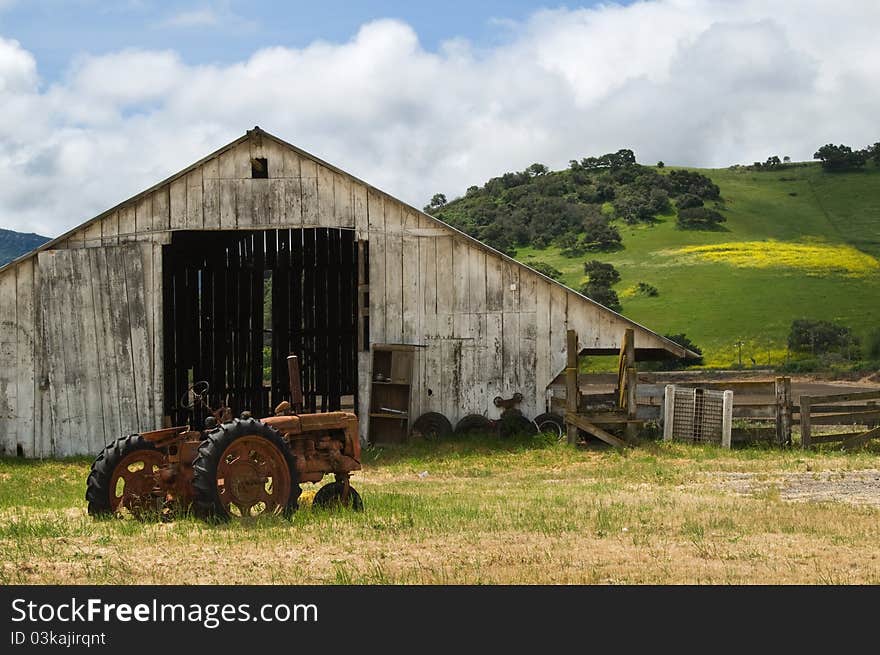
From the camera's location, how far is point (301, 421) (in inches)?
464

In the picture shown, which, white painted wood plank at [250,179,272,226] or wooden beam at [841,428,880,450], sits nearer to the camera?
wooden beam at [841,428,880,450]

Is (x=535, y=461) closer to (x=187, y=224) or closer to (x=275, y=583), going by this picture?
(x=187, y=224)

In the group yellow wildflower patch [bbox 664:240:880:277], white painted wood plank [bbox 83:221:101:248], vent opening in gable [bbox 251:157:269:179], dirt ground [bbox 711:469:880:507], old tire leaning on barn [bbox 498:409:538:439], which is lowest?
dirt ground [bbox 711:469:880:507]

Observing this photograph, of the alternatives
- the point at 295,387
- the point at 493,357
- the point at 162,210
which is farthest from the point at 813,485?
the point at 162,210

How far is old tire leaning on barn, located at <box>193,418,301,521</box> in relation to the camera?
10602 millimetres

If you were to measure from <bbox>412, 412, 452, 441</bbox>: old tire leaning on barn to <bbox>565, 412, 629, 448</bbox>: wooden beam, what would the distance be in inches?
91.4

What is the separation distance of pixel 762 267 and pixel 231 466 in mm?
66489

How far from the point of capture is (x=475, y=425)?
21.6 meters

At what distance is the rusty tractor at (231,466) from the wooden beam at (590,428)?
910 centimetres

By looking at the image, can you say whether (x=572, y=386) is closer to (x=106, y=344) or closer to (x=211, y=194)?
(x=211, y=194)

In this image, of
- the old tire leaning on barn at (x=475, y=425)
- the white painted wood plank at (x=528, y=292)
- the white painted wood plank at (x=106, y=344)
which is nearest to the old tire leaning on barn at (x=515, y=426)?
the old tire leaning on barn at (x=475, y=425)

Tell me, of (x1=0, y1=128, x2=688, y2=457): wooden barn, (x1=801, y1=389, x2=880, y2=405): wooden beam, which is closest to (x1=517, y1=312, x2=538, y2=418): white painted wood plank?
(x1=0, y1=128, x2=688, y2=457): wooden barn

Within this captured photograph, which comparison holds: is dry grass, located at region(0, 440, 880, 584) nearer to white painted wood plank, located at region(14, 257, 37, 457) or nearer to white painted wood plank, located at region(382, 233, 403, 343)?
white painted wood plank, located at region(14, 257, 37, 457)

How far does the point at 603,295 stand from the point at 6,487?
5332 centimetres
